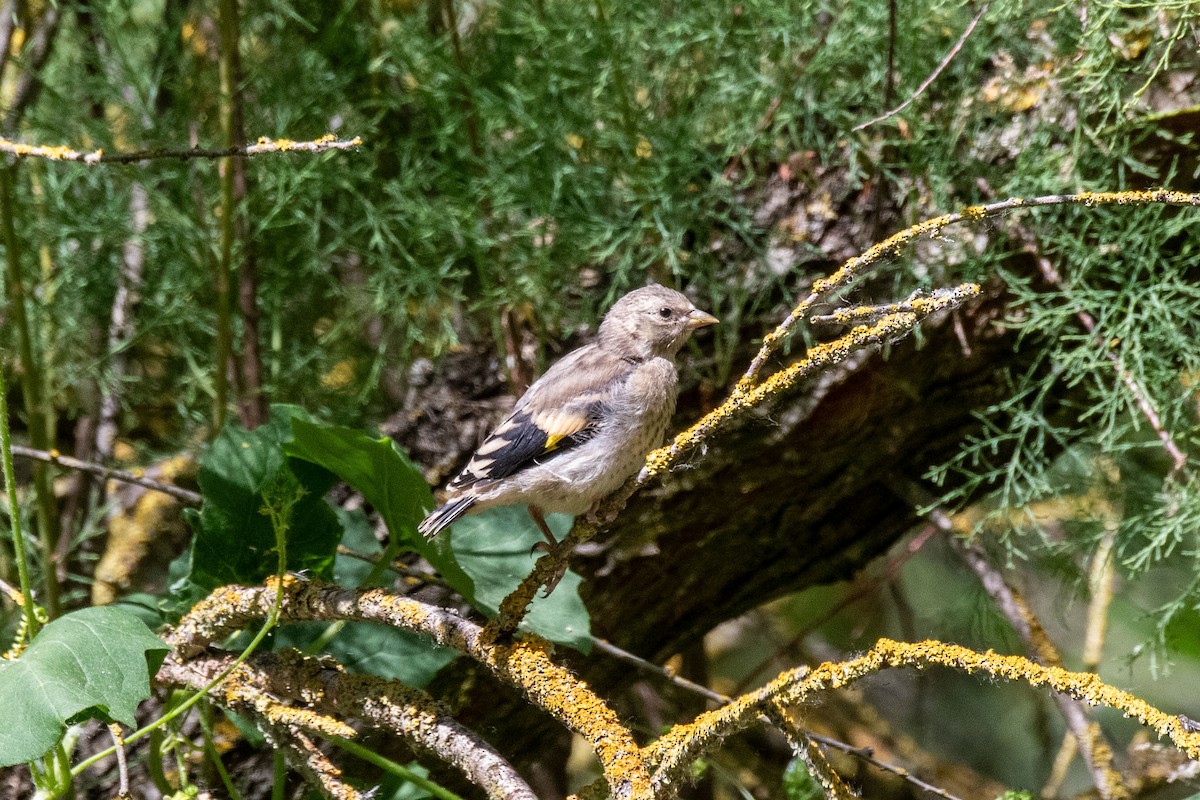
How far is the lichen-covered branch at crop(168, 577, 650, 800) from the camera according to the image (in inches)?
47.0

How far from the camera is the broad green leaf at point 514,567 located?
67.5 inches

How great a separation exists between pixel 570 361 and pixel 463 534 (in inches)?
16.7

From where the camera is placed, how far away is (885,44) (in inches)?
88.4

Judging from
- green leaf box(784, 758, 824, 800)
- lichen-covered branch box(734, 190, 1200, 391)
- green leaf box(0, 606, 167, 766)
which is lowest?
green leaf box(784, 758, 824, 800)

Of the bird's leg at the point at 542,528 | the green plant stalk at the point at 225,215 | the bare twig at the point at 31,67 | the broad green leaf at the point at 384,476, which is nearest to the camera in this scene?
the broad green leaf at the point at 384,476

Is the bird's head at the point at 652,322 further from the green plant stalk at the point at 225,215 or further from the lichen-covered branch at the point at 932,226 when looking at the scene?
the lichen-covered branch at the point at 932,226

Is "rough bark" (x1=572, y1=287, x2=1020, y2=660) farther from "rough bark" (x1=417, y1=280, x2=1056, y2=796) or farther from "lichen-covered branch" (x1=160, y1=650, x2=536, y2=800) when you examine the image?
"lichen-covered branch" (x1=160, y1=650, x2=536, y2=800)

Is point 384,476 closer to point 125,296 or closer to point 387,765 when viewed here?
point 387,765

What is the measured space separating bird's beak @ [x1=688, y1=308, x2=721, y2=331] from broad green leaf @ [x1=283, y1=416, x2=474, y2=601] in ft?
2.35

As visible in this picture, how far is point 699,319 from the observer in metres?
2.15

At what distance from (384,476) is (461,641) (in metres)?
0.39

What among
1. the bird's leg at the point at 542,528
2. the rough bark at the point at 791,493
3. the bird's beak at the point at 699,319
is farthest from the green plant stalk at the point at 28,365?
the bird's beak at the point at 699,319

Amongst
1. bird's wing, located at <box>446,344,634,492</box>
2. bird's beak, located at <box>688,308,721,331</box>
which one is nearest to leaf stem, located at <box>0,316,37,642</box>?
bird's wing, located at <box>446,344,634,492</box>

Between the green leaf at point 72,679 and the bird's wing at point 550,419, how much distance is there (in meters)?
0.73
